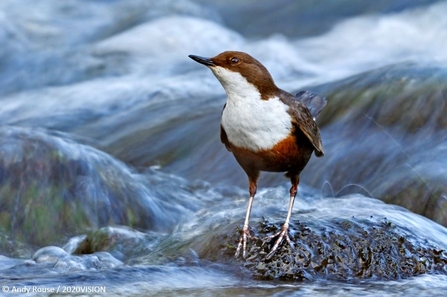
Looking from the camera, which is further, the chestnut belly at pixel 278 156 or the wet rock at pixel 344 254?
the chestnut belly at pixel 278 156

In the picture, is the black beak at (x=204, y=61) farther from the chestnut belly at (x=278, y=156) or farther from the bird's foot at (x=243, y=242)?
the bird's foot at (x=243, y=242)

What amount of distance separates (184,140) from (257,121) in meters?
4.79

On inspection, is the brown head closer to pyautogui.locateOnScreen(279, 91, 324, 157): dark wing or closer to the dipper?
the dipper

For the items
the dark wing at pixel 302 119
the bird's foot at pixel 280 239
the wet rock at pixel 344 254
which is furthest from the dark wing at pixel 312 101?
the bird's foot at pixel 280 239

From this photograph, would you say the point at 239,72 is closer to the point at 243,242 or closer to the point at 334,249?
the point at 243,242

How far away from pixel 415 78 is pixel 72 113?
4293 mm

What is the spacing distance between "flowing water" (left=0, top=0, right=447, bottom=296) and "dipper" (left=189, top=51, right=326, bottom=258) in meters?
0.38

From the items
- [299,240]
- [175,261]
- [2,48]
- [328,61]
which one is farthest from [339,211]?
[2,48]

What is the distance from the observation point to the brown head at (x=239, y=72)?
4324mm

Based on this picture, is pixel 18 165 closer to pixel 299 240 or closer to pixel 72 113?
pixel 299 240

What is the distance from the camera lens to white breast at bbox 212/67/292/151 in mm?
4250

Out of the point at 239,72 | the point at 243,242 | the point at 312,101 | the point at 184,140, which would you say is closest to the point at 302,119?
the point at 239,72

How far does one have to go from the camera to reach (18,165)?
6.55m

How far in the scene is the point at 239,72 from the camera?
171 inches
